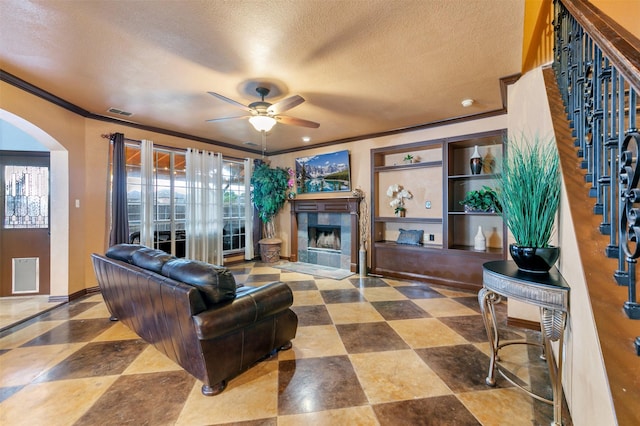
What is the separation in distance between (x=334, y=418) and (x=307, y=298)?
210 cm

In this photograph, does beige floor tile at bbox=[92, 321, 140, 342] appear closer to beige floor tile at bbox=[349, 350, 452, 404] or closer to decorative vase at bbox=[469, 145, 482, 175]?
beige floor tile at bbox=[349, 350, 452, 404]

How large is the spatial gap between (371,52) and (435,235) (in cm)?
325

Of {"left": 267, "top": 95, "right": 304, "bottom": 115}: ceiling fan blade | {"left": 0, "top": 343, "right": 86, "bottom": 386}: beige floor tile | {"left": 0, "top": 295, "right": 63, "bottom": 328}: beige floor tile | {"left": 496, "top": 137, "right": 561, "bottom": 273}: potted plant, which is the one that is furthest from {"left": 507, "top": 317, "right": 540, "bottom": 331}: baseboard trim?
{"left": 0, "top": 295, "right": 63, "bottom": 328}: beige floor tile

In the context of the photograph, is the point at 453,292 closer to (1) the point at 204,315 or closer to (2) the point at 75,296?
(1) the point at 204,315

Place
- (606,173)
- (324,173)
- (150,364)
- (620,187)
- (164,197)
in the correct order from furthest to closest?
(324,173) < (164,197) < (150,364) < (606,173) < (620,187)

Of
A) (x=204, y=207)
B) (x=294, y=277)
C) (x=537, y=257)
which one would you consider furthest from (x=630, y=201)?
(x=204, y=207)

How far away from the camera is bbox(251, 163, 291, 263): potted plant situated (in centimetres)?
586

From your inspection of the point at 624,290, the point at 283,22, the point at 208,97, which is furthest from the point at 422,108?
the point at 624,290

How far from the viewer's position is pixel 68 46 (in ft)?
7.35

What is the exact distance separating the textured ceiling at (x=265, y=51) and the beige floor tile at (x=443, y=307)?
262cm

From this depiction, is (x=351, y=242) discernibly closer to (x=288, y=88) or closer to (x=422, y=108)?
(x=422, y=108)

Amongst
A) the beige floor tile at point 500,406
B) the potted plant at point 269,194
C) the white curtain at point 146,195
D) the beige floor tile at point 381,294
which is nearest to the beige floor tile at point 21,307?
the white curtain at point 146,195

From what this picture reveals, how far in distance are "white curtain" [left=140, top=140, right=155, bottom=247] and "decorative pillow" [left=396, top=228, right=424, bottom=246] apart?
166 inches

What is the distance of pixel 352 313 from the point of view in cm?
318
